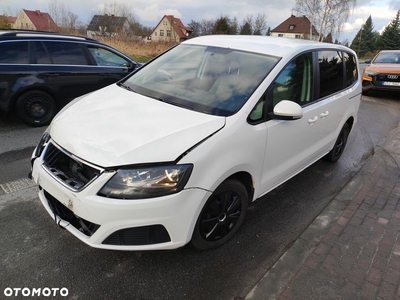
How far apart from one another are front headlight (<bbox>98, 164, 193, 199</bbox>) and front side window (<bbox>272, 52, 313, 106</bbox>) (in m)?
1.27

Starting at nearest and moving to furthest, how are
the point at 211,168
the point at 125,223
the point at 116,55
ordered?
the point at 125,223, the point at 211,168, the point at 116,55

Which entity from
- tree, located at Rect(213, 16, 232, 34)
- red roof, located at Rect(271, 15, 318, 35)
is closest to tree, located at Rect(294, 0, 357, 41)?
tree, located at Rect(213, 16, 232, 34)

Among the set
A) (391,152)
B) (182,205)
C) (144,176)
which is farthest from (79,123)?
(391,152)

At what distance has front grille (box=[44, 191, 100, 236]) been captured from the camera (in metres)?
2.15

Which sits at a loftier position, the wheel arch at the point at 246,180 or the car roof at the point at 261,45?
the car roof at the point at 261,45

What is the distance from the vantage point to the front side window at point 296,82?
284 cm

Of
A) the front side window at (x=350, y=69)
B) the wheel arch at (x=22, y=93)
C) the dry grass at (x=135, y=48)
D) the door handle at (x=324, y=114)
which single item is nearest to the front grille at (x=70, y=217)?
the door handle at (x=324, y=114)

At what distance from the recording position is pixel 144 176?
2.02 meters

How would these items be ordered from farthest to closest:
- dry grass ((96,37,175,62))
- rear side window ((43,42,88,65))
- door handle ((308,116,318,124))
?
dry grass ((96,37,175,62)) → rear side window ((43,42,88,65)) → door handle ((308,116,318,124))

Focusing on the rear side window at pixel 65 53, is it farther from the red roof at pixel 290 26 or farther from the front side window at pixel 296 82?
the red roof at pixel 290 26

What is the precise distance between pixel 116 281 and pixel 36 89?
437 cm

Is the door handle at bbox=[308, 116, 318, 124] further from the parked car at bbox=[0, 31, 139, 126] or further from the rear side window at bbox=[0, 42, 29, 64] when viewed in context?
the rear side window at bbox=[0, 42, 29, 64]

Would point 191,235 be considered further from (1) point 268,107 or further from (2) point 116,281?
(1) point 268,107

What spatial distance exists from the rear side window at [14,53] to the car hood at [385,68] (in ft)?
33.5
